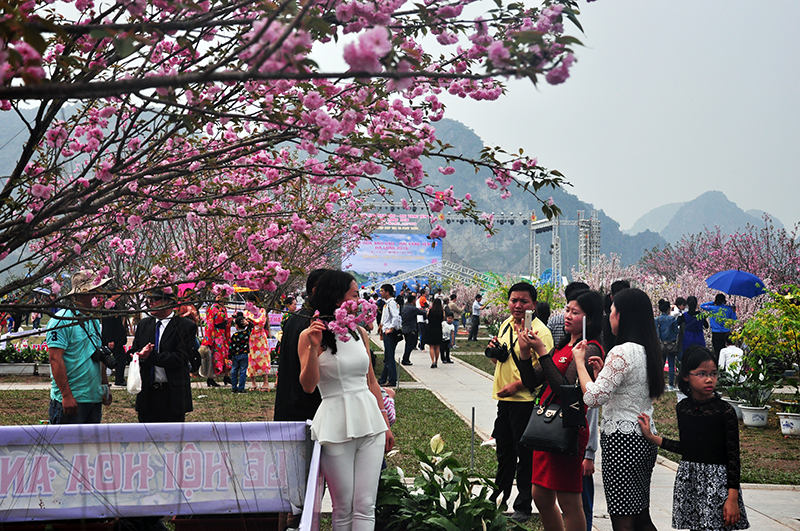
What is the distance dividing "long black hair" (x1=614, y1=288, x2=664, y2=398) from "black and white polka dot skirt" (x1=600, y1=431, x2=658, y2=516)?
1.03ft

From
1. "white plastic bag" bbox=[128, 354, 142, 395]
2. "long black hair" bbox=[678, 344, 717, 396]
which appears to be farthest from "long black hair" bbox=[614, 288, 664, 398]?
"white plastic bag" bbox=[128, 354, 142, 395]

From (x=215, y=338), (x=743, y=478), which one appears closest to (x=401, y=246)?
(x=215, y=338)

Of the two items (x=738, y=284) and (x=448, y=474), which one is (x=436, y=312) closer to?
(x=738, y=284)

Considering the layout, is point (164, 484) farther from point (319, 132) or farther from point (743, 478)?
point (743, 478)

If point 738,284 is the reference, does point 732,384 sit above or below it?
below

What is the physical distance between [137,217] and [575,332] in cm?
299

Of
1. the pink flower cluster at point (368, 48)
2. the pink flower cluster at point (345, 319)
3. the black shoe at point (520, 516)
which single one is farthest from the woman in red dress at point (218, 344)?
the pink flower cluster at point (368, 48)

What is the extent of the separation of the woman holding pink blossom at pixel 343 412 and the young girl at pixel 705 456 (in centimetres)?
161

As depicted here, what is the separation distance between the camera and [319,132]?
8.48 ft

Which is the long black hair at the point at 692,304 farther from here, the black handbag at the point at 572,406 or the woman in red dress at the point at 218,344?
the black handbag at the point at 572,406

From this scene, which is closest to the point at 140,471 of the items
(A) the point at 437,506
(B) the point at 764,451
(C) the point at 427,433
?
(A) the point at 437,506

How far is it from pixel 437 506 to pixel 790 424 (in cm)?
763

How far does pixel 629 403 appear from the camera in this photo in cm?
402

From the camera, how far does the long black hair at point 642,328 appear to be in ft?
13.2
